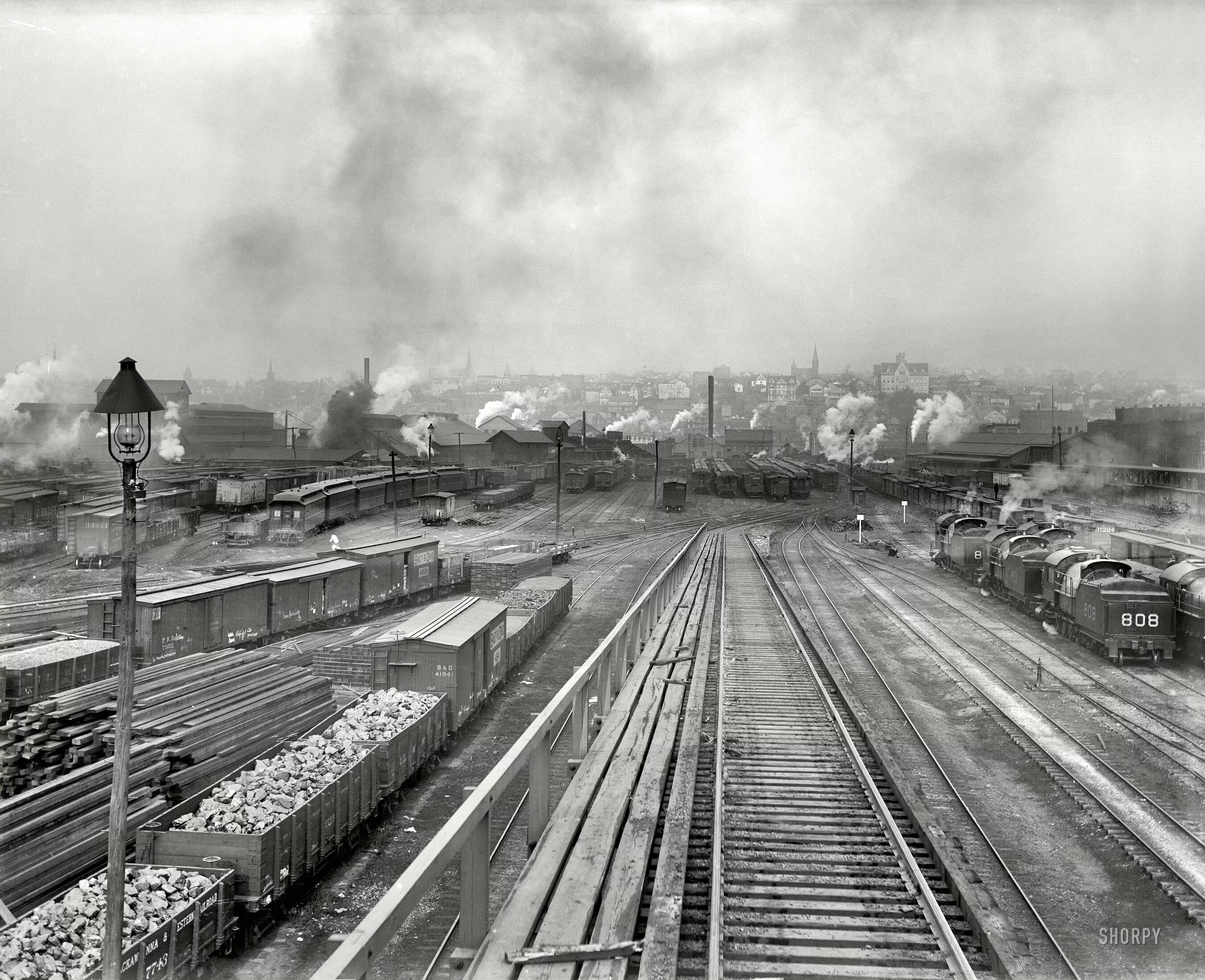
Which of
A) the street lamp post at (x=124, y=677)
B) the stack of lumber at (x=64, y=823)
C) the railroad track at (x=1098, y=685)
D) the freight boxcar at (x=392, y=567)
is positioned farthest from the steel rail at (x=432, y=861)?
the freight boxcar at (x=392, y=567)

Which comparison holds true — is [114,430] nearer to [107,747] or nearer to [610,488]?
[107,747]

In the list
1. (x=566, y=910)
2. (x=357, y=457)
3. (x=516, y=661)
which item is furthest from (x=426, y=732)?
(x=357, y=457)

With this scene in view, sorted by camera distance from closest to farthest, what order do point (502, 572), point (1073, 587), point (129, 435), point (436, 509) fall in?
point (129, 435), point (1073, 587), point (502, 572), point (436, 509)

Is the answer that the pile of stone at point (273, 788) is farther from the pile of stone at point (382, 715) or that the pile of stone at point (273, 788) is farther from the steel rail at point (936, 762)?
the steel rail at point (936, 762)

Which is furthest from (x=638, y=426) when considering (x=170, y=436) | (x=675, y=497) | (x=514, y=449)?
(x=170, y=436)

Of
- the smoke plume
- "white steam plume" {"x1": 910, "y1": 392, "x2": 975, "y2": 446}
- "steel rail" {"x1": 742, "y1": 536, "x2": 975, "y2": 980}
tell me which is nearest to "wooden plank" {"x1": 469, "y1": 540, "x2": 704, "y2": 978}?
"steel rail" {"x1": 742, "y1": 536, "x2": 975, "y2": 980}

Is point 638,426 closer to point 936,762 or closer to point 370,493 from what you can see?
point 370,493
